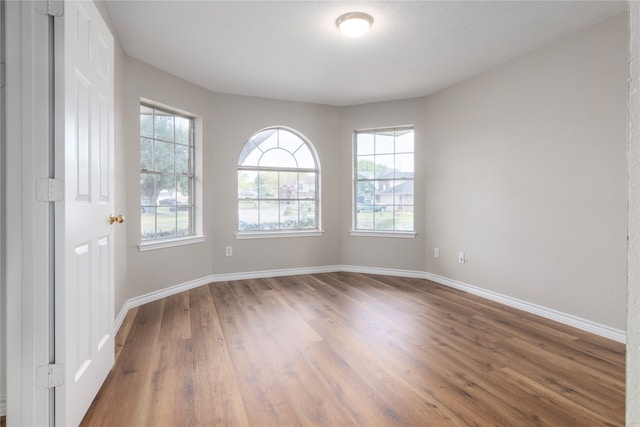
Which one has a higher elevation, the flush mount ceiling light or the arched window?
the flush mount ceiling light

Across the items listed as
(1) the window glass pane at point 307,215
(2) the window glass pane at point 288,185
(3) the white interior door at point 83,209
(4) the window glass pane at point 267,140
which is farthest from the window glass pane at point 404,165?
(3) the white interior door at point 83,209

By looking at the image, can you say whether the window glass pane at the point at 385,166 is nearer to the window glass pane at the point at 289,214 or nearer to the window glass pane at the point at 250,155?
the window glass pane at the point at 289,214

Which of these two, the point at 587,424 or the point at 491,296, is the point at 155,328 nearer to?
the point at 587,424

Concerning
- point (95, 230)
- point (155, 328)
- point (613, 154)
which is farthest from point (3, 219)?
point (613, 154)

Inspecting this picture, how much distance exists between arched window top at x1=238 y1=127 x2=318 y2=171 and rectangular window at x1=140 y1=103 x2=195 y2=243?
77 cm

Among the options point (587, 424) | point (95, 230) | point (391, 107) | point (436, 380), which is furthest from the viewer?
point (391, 107)

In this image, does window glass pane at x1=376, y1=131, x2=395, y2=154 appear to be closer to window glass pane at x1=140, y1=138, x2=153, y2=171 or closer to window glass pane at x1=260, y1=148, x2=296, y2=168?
window glass pane at x1=260, y1=148, x2=296, y2=168

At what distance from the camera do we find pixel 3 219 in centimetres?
144

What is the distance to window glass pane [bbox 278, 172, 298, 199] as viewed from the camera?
15.7ft

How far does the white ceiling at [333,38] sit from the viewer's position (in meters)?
2.46

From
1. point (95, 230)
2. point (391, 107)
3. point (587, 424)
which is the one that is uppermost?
point (391, 107)

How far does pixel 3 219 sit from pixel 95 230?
14.9 inches

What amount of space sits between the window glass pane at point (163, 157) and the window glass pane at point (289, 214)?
5.21 ft

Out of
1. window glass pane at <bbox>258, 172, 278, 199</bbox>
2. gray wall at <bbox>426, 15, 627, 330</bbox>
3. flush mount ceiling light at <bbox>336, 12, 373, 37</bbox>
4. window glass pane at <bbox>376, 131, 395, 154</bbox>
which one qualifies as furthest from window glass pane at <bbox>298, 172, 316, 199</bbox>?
flush mount ceiling light at <bbox>336, 12, 373, 37</bbox>
